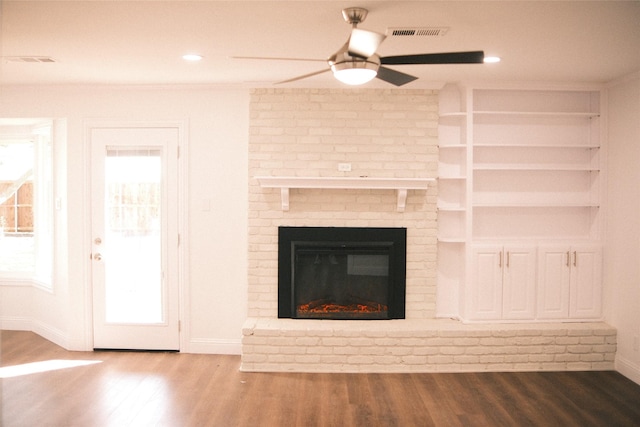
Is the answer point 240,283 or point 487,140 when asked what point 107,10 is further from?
point 487,140

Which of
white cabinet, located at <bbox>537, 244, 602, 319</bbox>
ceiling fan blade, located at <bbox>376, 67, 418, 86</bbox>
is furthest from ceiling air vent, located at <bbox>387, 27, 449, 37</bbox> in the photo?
white cabinet, located at <bbox>537, 244, 602, 319</bbox>

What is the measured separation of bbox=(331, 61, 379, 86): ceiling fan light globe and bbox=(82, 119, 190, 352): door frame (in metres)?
2.64

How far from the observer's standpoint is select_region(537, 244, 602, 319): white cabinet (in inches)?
180

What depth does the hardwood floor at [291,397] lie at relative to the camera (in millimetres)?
3416

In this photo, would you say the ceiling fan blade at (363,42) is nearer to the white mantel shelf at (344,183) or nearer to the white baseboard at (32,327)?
the white mantel shelf at (344,183)

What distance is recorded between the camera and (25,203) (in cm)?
567

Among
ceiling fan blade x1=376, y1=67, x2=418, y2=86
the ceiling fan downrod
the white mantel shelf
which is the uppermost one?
the ceiling fan downrod

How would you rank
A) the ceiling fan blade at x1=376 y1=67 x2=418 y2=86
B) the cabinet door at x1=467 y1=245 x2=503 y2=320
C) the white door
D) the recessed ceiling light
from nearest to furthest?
the ceiling fan blade at x1=376 y1=67 x2=418 y2=86 < the recessed ceiling light < the cabinet door at x1=467 y1=245 x2=503 y2=320 < the white door

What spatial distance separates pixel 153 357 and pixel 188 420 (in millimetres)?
1417

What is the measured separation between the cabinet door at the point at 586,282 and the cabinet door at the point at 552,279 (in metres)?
0.06

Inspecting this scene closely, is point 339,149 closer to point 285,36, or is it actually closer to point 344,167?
point 344,167

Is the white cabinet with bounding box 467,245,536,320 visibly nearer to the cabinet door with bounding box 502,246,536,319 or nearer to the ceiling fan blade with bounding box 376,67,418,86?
the cabinet door with bounding box 502,246,536,319

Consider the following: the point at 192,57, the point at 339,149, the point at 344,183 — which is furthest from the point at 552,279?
the point at 192,57

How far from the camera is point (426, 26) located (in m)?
2.93
